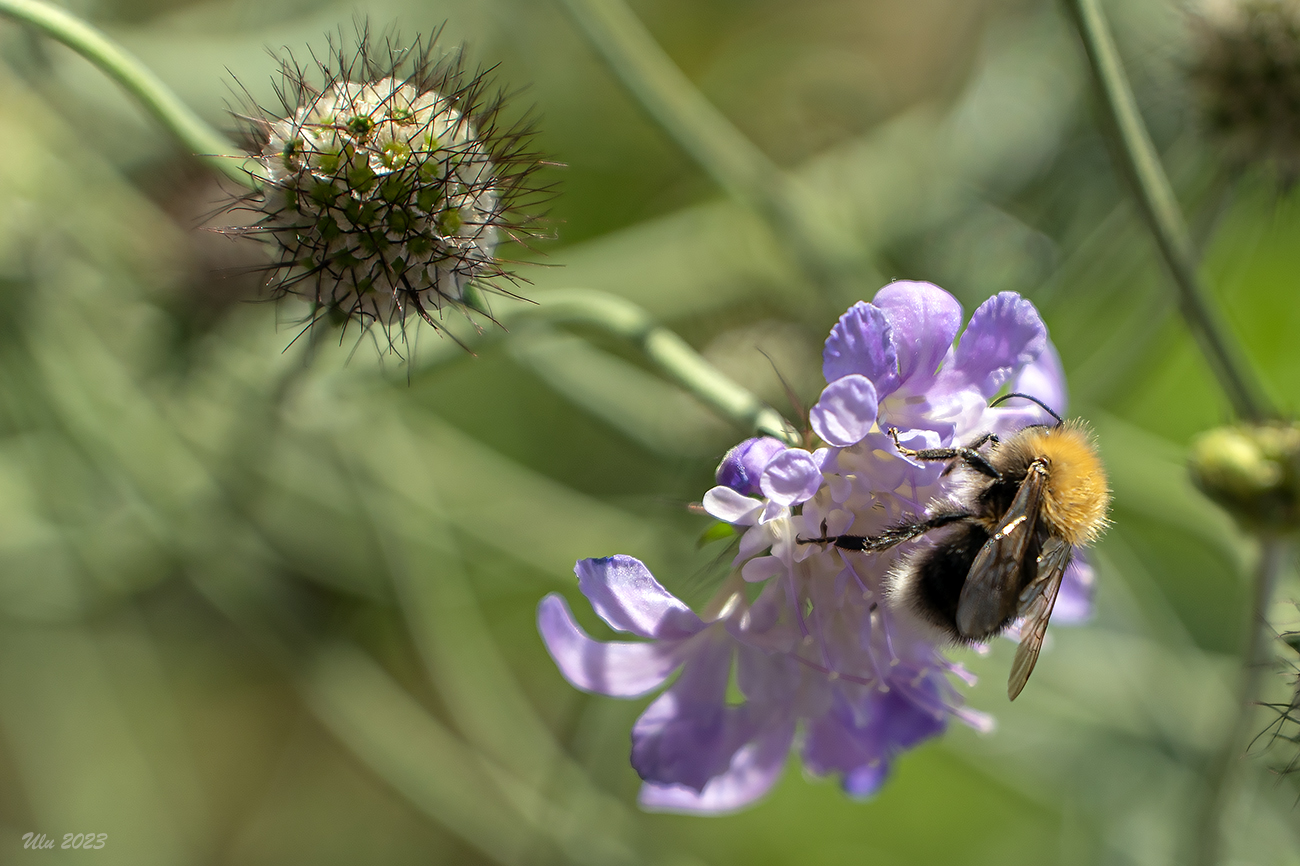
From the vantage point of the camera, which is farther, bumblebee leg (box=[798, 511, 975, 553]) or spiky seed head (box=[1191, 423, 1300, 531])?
spiky seed head (box=[1191, 423, 1300, 531])

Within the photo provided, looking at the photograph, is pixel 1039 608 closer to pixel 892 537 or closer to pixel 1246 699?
pixel 892 537

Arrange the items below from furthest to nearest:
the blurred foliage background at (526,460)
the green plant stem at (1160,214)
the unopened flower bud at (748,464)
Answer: the blurred foliage background at (526,460), the green plant stem at (1160,214), the unopened flower bud at (748,464)

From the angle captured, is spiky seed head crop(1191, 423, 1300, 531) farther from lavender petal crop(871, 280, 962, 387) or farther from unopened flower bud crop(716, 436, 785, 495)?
unopened flower bud crop(716, 436, 785, 495)

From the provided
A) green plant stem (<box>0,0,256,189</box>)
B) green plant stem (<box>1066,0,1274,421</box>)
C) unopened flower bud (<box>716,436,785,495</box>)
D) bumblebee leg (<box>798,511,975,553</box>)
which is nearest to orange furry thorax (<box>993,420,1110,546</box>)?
bumblebee leg (<box>798,511,975,553</box>)

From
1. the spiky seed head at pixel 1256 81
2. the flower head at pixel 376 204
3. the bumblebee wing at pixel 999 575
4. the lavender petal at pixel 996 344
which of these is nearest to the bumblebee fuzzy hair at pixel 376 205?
the flower head at pixel 376 204

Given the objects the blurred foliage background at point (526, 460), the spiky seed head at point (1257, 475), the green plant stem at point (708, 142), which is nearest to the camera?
the spiky seed head at point (1257, 475)

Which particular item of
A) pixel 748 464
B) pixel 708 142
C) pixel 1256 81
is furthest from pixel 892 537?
pixel 1256 81

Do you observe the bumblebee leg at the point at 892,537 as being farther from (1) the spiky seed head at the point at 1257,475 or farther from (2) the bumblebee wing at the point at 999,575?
(1) the spiky seed head at the point at 1257,475
